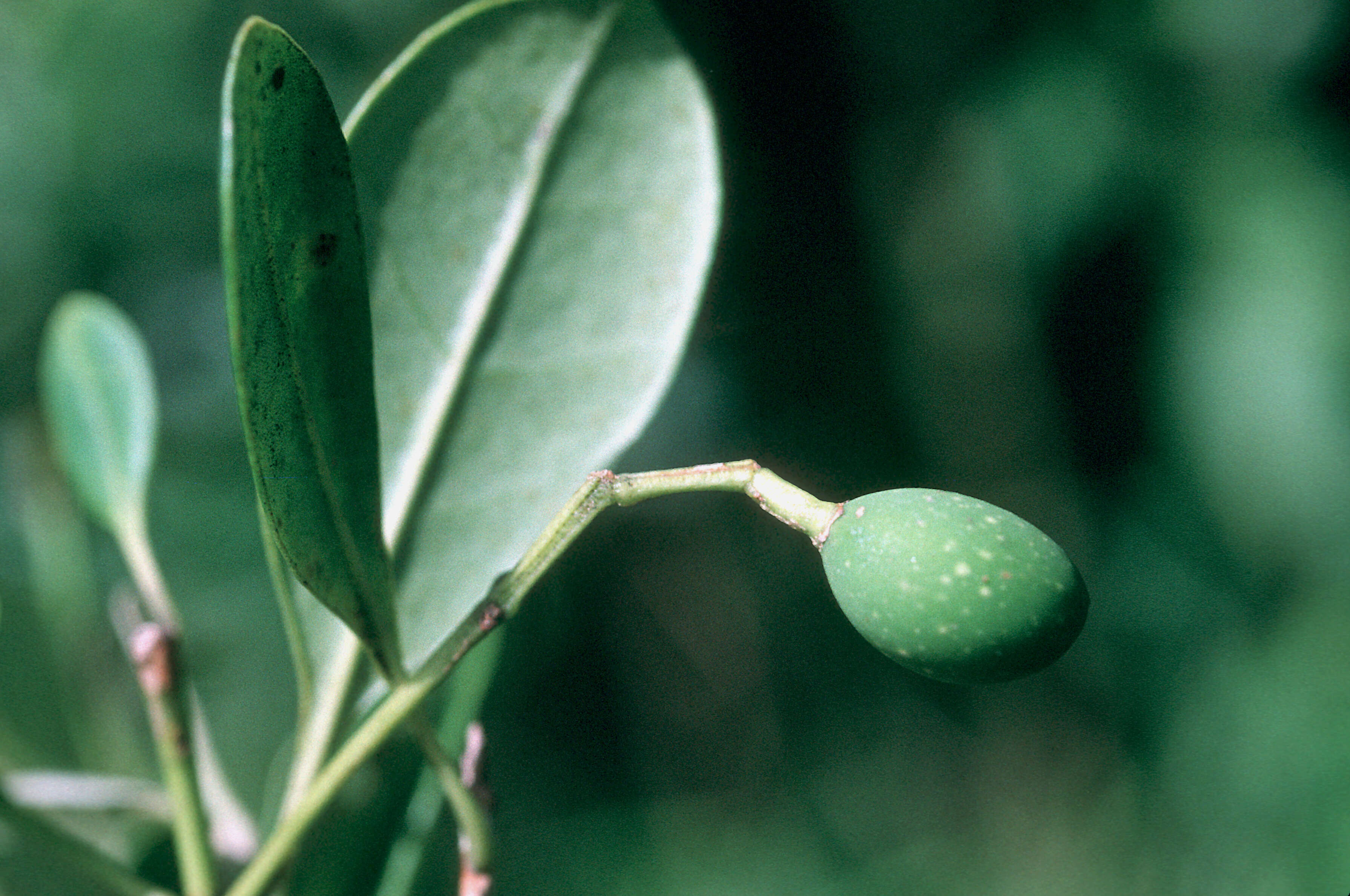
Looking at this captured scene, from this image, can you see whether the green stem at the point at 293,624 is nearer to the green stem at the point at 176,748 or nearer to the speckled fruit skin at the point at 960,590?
the green stem at the point at 176,748

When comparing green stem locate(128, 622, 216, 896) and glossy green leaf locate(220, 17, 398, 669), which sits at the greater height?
glossy green leaf locate(220, 17, 398, 669)

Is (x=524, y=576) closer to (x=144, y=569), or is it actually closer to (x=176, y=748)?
(x=176, y=748)

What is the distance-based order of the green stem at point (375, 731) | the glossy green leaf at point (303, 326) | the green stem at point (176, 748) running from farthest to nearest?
the green stem at point (176, 748), the green stem at point (375, 731), the glossy green leaf at point (303, 326)

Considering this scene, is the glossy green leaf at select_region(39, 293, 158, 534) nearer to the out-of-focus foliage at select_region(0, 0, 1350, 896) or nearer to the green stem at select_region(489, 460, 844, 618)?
the green stem at select_region(489, 460, 844, 618)

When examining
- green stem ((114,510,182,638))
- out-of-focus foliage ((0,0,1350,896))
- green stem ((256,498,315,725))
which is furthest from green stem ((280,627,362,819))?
out-of-focus foliage ((0,0,1350,896))

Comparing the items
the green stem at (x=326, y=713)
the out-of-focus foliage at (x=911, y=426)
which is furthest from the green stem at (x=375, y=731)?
the out-of-focus foliage at (x=911, y=426)

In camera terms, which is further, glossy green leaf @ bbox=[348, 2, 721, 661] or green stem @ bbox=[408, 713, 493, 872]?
glossy green leaf @ bbox=[348, 2, 721, 661]

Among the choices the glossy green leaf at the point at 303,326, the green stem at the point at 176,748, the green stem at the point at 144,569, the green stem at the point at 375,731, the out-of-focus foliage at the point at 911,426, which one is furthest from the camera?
the out-of-focus foliage at the point at 911,426

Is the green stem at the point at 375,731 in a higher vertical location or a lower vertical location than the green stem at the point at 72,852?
higher
